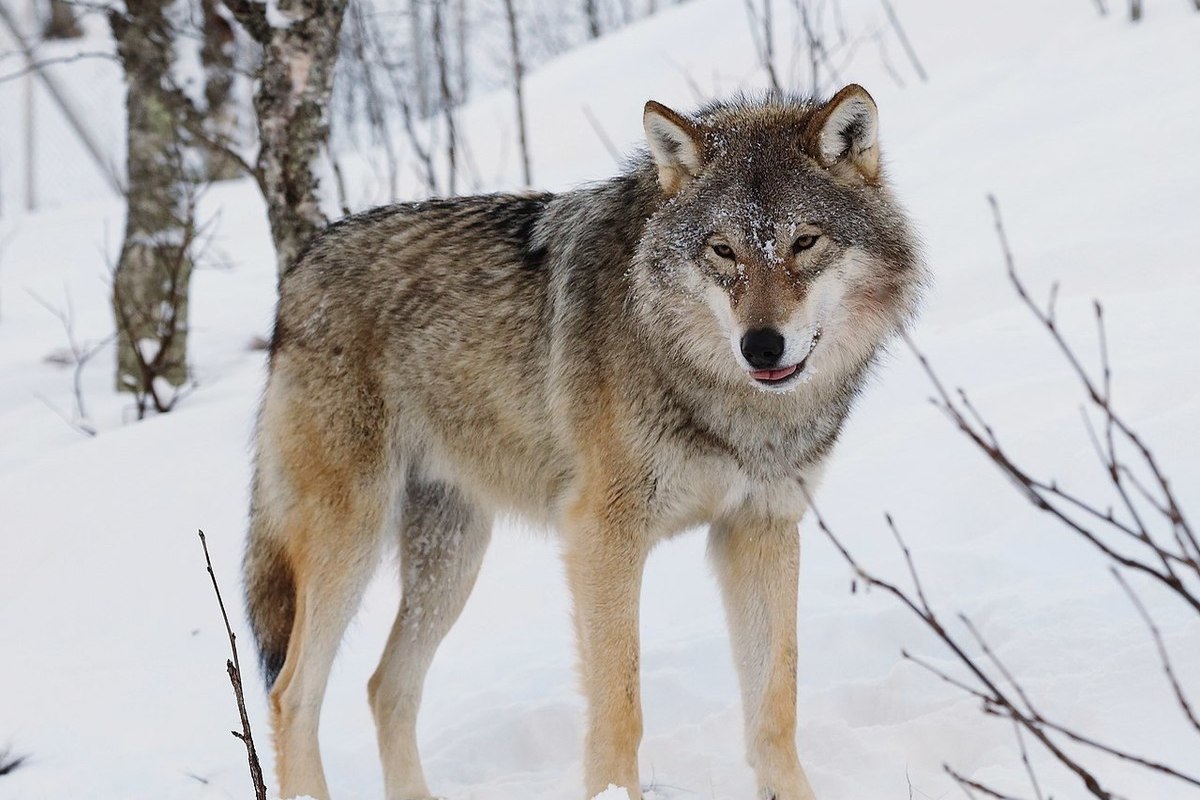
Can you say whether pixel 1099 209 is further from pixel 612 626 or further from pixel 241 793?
pixel 241 793

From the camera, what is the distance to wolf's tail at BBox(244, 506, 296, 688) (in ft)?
12.7

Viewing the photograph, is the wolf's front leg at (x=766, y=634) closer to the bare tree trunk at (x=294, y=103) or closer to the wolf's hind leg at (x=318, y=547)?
the wolf's hind leg at (x=318, y=547)

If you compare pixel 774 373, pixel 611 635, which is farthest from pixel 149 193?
pixel 774 373

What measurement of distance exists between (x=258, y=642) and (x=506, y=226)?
157 centimetres

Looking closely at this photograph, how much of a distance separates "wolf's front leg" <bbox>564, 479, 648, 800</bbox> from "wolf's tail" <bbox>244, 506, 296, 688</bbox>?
113 cm

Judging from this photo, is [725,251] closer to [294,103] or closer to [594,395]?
[594,395]

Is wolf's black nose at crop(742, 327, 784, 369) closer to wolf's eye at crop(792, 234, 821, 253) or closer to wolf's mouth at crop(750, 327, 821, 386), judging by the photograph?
wolf's mouth at crop(750, 327, 821, 386)

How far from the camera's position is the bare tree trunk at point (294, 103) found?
16.9ft

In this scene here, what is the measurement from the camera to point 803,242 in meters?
2.98

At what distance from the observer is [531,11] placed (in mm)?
28172

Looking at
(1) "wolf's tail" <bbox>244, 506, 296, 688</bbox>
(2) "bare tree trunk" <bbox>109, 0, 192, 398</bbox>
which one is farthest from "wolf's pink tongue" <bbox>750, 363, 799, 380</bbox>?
(2) "bare tree trunk" <bbox>109, 0, 192, 398</bbox>

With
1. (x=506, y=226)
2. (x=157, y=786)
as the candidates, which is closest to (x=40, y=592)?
(x=157, y=786)

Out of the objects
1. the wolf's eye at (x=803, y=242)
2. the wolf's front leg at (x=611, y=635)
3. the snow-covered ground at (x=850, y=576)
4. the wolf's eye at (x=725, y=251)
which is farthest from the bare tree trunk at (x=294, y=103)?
the wolf's eye at (x=803, y=242)

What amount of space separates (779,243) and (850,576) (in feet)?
6.23
